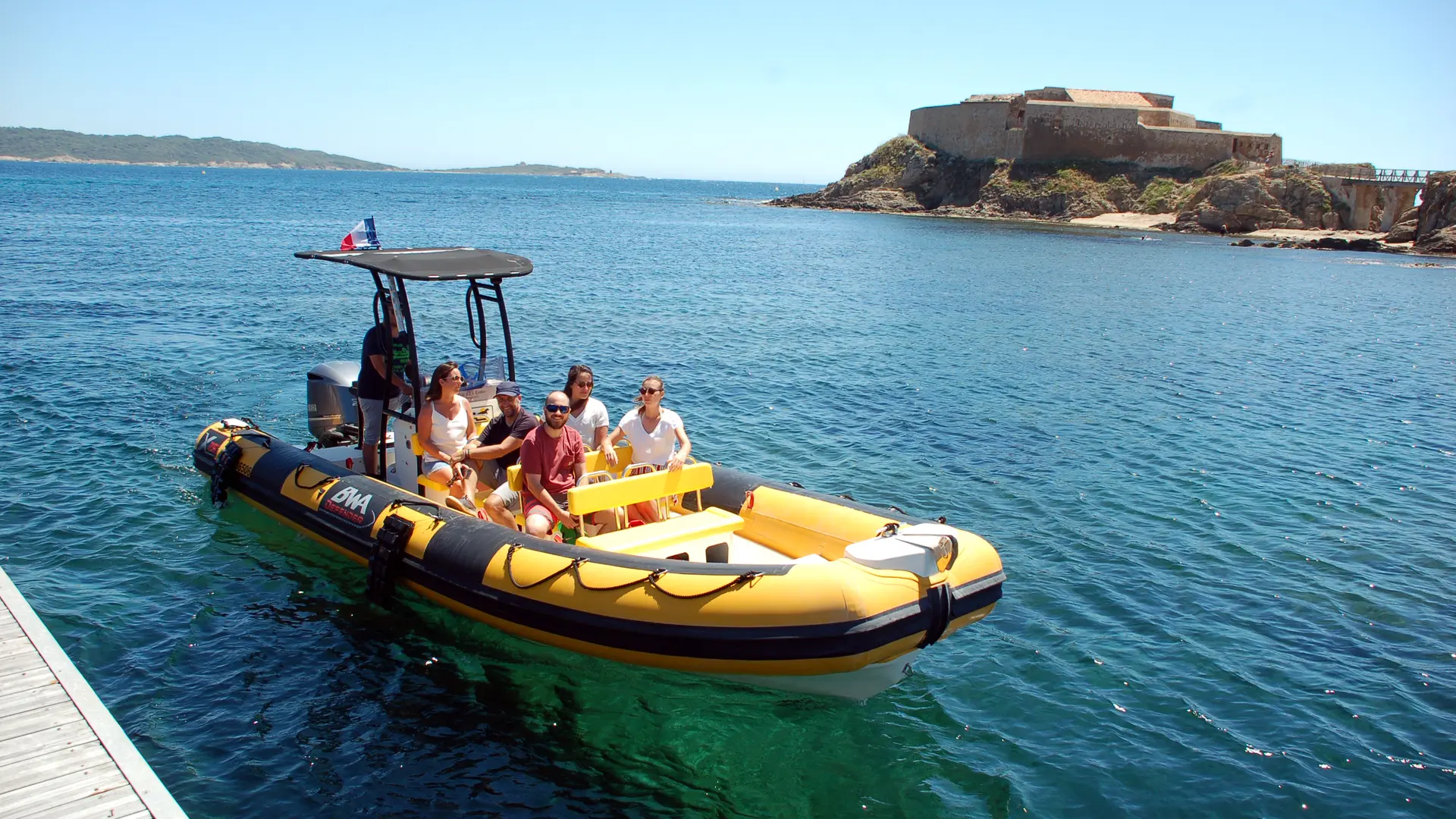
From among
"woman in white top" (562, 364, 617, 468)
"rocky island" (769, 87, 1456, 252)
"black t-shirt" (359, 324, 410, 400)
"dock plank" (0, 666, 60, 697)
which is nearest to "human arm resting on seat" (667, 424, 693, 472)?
"woman in white top" (562, 364, 617, 468)

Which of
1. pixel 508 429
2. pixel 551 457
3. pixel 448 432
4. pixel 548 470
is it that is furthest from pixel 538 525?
pixel 448 432

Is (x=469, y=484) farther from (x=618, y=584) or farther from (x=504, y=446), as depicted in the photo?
(x=618, y=584)

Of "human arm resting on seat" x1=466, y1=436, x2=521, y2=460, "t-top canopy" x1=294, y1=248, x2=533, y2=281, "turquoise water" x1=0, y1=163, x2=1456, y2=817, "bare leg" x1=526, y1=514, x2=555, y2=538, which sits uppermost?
"t-top canopy" x1=294, y1=248, x2=533, y2=281

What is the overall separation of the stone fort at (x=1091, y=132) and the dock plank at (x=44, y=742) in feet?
240

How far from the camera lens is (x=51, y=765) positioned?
4676mm

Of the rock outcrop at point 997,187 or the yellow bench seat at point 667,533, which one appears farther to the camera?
the rock outcrop at point 997,187

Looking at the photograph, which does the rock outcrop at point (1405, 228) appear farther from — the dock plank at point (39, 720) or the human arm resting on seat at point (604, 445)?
the dock plank at point (39, 720)

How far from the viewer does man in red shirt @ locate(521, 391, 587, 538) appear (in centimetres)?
694

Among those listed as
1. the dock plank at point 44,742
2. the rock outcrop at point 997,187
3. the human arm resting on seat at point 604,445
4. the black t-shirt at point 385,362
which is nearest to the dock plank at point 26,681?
the dock plank at point 44,742

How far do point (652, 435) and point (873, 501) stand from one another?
3.58 metres

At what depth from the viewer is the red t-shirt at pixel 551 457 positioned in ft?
22.8

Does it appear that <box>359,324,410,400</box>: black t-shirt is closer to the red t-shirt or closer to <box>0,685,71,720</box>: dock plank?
the red t-shirt

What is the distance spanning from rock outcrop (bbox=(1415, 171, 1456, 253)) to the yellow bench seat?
55.2m

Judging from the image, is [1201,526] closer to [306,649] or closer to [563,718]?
[563,718]
